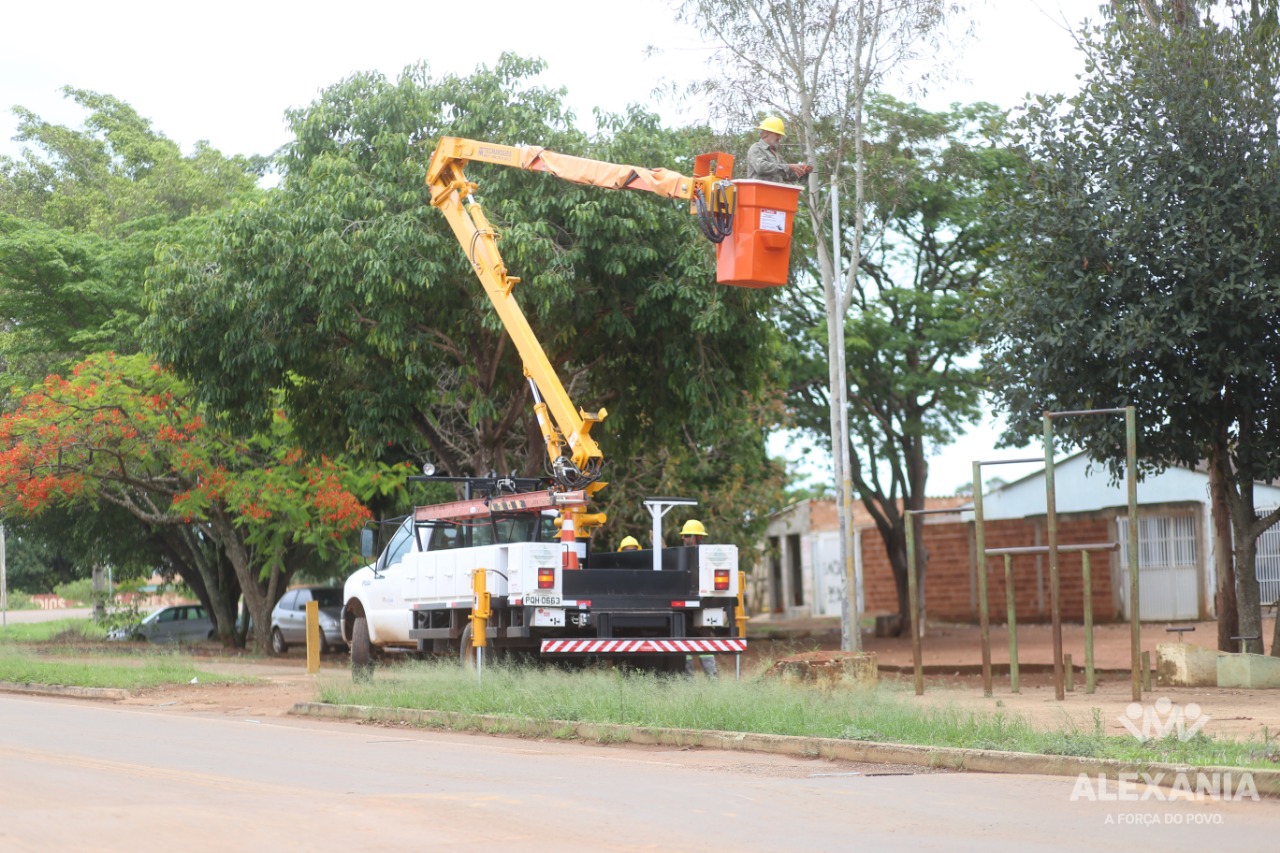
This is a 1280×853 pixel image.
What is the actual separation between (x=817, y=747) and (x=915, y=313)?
71.7ft

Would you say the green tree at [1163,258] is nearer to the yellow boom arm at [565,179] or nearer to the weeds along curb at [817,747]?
the yellow boom arm at [565,179]

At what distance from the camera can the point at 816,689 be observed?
1405 centimetres

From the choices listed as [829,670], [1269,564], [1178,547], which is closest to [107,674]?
[829,670]

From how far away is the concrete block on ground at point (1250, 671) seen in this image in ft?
53.6

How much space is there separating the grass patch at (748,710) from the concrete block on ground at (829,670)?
485 mm

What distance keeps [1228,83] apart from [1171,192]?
1.48 metres

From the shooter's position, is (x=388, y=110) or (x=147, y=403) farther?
(x=147, y=403)

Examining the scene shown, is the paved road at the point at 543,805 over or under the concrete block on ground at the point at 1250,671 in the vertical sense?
under

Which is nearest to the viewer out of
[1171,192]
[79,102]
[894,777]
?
[894,777]

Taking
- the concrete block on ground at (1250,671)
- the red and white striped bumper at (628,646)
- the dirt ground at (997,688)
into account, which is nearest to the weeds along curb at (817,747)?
the dirt ground at (997,688)

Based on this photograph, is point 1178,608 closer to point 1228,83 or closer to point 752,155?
point 1228,83

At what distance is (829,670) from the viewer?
14914 millimetres

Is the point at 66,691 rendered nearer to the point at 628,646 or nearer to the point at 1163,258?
the point at 628,646

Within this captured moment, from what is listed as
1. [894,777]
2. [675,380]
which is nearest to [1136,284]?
→ [675,380]
